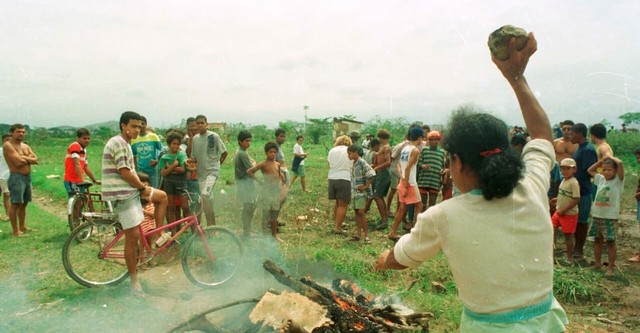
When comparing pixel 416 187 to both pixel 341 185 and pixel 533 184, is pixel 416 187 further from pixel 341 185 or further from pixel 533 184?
pixel 533 184

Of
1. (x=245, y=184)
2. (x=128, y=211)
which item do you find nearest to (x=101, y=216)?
(x=128, y=211)

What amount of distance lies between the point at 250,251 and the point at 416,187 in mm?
3416

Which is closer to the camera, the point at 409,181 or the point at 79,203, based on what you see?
the point at 79,203

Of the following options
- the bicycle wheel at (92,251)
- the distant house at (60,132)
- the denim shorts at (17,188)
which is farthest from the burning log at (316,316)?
the distant house at (60,132)

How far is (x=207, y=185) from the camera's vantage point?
22.8 feet

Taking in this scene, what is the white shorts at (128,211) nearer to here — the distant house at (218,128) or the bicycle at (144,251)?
the bicycle at (144,251)

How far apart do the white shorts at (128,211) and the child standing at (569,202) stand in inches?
241

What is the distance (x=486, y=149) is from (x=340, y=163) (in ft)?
19.4

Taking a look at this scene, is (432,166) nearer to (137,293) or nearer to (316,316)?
(316,316)

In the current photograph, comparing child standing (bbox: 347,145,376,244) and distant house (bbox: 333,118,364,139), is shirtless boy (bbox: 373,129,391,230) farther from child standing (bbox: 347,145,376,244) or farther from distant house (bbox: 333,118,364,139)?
distant house (bbox: 333,118,364,139)

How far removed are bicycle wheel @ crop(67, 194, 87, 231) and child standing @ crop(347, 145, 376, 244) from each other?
494 centimetres

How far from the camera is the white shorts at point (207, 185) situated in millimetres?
6895

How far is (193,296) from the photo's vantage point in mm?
4941

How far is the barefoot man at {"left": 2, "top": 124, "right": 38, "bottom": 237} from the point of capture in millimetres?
7398
